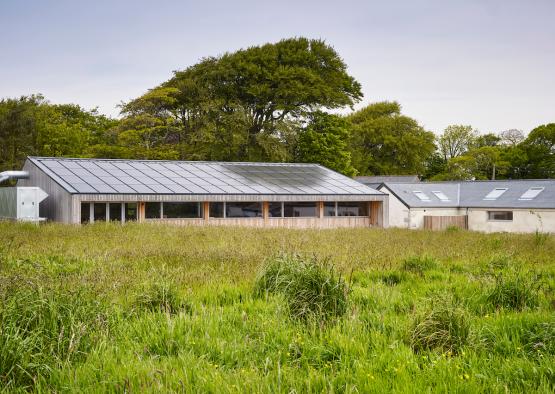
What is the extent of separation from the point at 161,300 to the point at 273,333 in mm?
1920

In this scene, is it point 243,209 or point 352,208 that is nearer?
point 243,209

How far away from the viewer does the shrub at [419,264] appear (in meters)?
10.8

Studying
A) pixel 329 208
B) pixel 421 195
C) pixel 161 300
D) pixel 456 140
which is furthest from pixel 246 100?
pixel 456 140

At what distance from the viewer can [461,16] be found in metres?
23.5

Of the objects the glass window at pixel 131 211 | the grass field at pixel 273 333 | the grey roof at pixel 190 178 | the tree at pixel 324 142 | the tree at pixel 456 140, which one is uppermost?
the tree at pixel 456 140

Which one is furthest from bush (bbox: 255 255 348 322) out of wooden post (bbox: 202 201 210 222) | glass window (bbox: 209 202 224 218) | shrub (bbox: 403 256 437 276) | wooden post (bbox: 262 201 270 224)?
wooden post (bbox: 262 201 270 224)

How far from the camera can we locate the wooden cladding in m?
37.7

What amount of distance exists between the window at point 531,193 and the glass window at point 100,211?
89.6ft

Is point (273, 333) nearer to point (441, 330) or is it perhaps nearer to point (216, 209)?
point (441, 330)

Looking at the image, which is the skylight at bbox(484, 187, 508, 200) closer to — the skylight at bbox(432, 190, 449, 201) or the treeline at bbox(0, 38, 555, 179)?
the skylight at bbox(432, 190, 449, 201)

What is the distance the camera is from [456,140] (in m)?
73.7

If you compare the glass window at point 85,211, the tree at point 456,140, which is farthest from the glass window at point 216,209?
the tree at point 456,140

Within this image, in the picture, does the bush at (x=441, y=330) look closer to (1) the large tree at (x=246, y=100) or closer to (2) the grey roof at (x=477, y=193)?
(2) the grey roof at (x=477, y=193)

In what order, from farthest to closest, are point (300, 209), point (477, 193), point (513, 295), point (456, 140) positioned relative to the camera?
point (456, 140)
point (477, 193)
point (300, 209)
point (513, 295)
